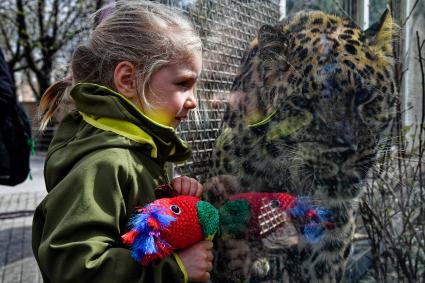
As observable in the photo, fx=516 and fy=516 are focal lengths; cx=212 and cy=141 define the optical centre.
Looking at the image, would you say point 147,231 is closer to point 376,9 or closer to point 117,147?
point 117,147

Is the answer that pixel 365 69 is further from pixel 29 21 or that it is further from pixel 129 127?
pixel 29 21

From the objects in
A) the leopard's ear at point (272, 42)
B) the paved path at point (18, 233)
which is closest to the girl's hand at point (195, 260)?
the leopard's ear at point (272, 42)

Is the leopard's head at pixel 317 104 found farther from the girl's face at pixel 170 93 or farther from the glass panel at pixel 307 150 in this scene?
the girl's face at pixel 170 93

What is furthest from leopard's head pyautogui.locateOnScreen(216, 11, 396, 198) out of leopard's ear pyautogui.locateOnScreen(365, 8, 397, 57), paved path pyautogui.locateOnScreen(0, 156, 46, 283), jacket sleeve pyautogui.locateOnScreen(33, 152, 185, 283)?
paved path pyautogui.locateOnScreen(0, 156, 46, 283)

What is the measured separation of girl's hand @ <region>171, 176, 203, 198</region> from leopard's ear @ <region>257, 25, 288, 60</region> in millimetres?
411

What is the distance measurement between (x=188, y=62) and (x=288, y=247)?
0.60 meters

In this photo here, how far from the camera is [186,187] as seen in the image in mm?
1433

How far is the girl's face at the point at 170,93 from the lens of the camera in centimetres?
142

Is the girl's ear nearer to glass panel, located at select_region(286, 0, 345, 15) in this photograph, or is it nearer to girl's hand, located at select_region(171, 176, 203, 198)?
girl's hand, located at select_region(171, 176, 203, 198)

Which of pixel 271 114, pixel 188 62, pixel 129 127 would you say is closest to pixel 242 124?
pixel 271 114

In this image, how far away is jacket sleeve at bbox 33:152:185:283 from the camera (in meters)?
1.17

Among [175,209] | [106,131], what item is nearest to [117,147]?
[106,131]

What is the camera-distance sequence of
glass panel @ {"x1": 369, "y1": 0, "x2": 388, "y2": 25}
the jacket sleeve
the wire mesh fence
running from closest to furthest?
the jacket sleeve
glass panel @ {"x1": 369, "y1": 0, "x2": 388, "y2": 25}
the wire mesh fence

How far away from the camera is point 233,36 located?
1.70 metres
